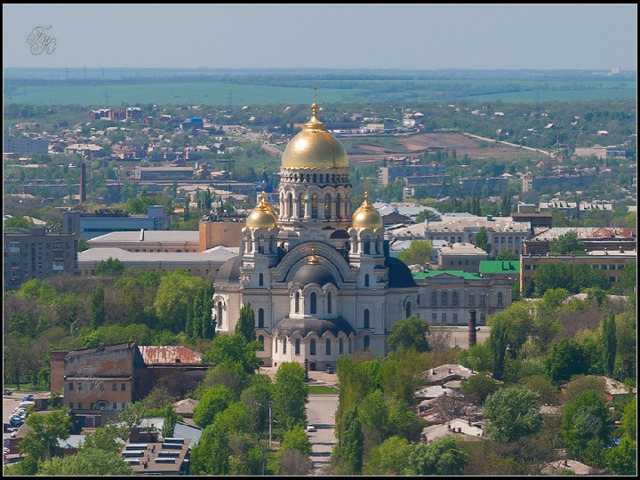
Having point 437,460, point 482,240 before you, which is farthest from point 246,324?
point 482,240

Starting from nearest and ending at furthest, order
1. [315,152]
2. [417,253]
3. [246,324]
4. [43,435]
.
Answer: [43,435], [246,324], [315,152], [417,253]

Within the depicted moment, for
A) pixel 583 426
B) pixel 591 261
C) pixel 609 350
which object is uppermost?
pixel 583 426

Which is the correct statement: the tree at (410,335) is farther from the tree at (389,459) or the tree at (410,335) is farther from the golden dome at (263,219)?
the tree at (389,459)

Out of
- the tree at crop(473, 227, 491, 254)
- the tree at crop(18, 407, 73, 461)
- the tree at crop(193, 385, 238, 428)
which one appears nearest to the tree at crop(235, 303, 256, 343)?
the tree at crop(193, 385, 238, 428)

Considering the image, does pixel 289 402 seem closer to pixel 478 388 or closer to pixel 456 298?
pixel 478 388

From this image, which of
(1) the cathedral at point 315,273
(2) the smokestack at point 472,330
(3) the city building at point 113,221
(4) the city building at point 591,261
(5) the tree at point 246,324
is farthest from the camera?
(3) the city building at point 113,221

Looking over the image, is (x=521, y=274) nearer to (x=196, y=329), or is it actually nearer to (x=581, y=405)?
(x=196, y=329)

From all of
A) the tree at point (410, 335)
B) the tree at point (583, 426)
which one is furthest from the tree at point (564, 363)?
the tree at point (583, 426)
